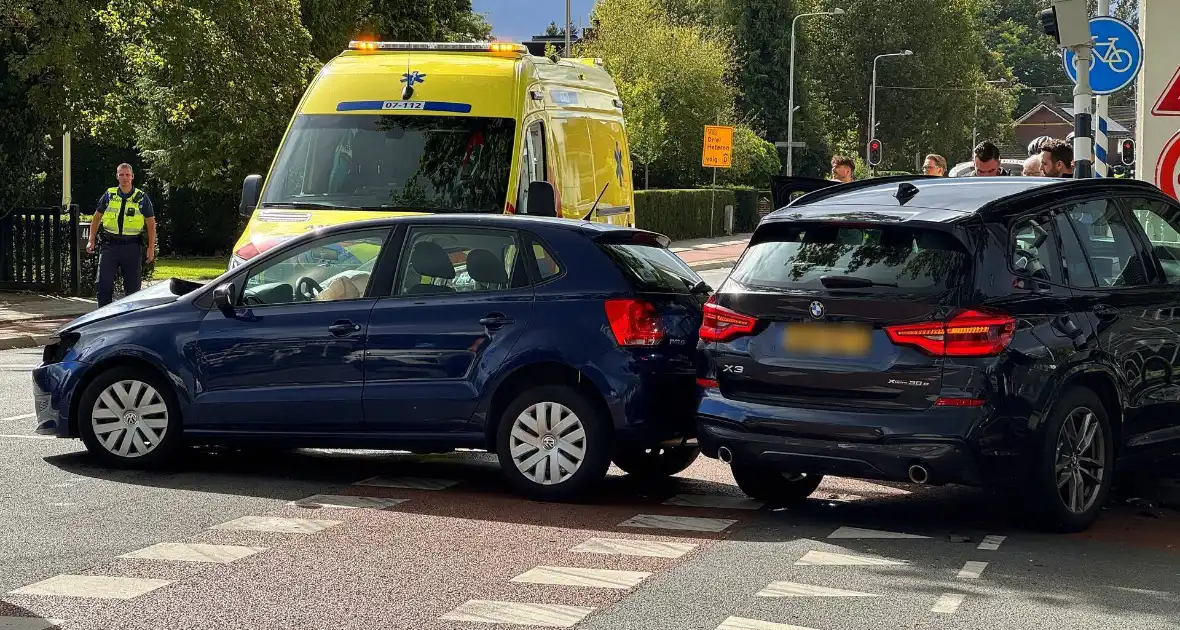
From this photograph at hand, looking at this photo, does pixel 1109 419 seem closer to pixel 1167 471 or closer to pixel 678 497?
pixel 1167 471

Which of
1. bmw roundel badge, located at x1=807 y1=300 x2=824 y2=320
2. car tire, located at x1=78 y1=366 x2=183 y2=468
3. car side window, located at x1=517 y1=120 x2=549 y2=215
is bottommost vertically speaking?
car tire, located at x1=78 y1=366 x2=183 y2=468

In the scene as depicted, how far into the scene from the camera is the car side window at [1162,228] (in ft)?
27.9

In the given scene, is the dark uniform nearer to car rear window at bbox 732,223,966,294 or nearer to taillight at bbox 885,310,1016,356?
car rear window at bbox 732,223,966,294

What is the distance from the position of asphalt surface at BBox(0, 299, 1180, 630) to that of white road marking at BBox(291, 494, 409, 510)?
2.2 inches

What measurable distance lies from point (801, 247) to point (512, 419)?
173cm

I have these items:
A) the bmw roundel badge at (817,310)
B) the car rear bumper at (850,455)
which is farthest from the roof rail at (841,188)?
the car rear bumper at (850,455)

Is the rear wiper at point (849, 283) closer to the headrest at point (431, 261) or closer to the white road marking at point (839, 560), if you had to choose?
the white road marking at point (839, 560)

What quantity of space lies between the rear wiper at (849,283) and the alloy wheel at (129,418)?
387cm

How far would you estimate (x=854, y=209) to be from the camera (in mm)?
7844

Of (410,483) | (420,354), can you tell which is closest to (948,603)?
(420,354)

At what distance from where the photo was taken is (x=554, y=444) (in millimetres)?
8367

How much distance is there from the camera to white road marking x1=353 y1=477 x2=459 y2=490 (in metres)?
8.93

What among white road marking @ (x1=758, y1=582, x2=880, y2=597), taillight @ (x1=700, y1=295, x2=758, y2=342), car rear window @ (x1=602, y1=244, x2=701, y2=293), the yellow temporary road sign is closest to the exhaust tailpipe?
taillight @ (x1=700, y1=295, x2=758, y2=342)

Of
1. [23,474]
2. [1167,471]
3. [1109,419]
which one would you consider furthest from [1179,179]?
[23,474]
